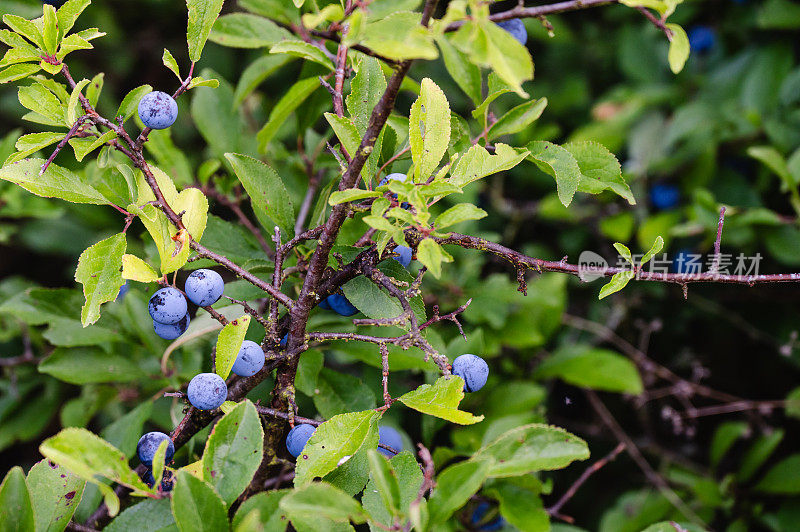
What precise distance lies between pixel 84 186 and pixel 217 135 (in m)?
0.56

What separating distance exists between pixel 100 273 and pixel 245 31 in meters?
0.54

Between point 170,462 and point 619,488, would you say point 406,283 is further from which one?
point 619,488

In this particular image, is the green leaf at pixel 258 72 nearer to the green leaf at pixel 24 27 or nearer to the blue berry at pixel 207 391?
the green leaf at pixel 24 27

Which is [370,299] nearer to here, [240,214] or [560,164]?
[560,164]

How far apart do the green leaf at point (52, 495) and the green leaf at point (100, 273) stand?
0.21m

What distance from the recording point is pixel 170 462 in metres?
0.88

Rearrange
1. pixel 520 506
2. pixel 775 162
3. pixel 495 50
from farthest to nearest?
pixel 775 162 → pixel 520 506 → pixel 495 50

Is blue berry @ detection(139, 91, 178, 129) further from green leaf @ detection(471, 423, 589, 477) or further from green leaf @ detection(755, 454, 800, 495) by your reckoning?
green leaf @ detection(755, 454, 800, 495)

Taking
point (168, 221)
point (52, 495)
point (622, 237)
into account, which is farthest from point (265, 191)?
point (622, 237)

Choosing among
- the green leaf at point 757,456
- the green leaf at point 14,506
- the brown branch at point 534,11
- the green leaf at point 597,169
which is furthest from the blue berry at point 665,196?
the green leaf at point 14,506

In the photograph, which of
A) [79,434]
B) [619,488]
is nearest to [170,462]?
[79,434]

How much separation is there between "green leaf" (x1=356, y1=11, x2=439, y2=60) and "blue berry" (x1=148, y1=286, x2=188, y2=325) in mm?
424

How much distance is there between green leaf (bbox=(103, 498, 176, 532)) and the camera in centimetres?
88

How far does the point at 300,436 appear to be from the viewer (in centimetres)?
88
